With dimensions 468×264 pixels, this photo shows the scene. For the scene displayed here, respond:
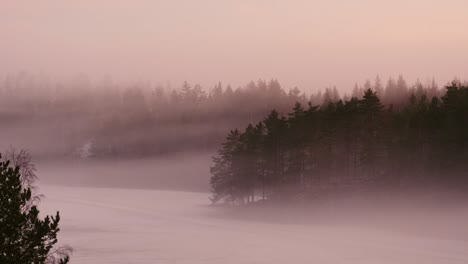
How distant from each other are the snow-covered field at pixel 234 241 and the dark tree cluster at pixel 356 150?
10.0 m

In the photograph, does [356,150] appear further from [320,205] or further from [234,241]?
[234,241]

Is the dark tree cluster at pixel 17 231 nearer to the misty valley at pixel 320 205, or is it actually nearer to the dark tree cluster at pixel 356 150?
the misty valley at pixel 320 205

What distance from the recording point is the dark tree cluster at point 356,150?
73875 mm

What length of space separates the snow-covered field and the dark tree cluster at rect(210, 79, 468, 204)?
32.8 ft

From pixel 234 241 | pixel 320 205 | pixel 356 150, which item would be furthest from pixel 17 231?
pixel 356 150

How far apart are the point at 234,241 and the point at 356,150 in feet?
105

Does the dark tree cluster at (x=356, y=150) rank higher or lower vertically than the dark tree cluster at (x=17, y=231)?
higher

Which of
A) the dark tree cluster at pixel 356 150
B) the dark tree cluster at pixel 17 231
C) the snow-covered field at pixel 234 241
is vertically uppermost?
the dark tree cluster at pixel 356 150

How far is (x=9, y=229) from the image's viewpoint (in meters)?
18.7

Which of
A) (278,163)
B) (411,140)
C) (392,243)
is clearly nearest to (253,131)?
(278,163)

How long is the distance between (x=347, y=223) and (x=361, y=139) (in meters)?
15.9

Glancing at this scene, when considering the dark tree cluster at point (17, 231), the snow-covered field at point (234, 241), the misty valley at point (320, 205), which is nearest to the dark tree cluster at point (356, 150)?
the misty valley at point (320, 205)

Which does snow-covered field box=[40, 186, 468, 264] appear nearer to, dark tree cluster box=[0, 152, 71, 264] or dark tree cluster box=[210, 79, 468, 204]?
dark tree cluster box=[210, 79, 468, 204]

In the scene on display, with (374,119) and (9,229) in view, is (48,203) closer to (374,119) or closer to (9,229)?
(374,119)
